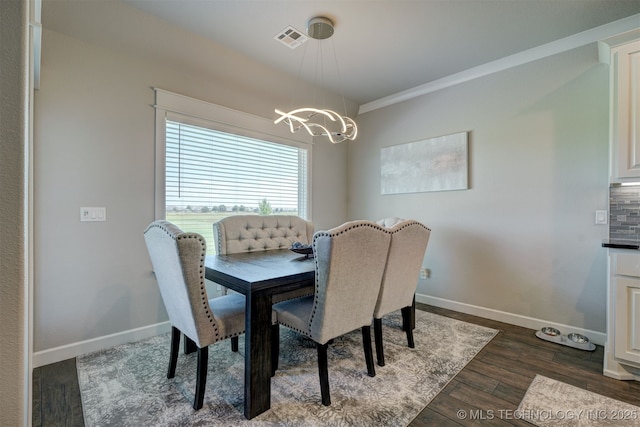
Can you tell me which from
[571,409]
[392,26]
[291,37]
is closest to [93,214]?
[291,37]

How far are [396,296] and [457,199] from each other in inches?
66.8

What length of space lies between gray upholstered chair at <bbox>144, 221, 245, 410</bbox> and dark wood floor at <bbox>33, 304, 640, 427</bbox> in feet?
2.22

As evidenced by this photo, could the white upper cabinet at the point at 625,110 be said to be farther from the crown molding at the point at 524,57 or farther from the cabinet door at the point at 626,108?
the crown molding at the point at 524,57

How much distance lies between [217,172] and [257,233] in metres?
0.84

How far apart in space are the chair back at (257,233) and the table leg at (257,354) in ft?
3.36

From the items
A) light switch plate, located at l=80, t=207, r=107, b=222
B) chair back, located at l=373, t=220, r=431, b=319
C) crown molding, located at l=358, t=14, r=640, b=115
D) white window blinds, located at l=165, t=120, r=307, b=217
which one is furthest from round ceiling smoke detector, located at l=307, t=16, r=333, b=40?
light switch plate, located at l=80, t=207, r=107, b=222

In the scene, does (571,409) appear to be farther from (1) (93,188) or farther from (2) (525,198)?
(1) (93,188)

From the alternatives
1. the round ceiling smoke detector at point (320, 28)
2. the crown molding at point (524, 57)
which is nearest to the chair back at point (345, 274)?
the round ceiling smoke detector at point (320, 28)

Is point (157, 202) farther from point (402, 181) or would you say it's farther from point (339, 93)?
point (402, 181)

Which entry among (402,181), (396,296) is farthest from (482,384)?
(402,181)

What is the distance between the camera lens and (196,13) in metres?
2.24

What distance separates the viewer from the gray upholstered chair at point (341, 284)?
5.05 ft

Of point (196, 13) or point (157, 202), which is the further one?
point (157, 202)

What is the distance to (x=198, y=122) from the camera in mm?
2830
